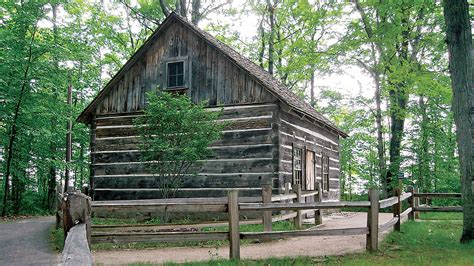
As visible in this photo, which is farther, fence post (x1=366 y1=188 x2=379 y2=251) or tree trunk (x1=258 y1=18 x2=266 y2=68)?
tree trunk (x1=258 y1=18 x2=266 y2=68)

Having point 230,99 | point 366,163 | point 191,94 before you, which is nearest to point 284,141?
point 230,99

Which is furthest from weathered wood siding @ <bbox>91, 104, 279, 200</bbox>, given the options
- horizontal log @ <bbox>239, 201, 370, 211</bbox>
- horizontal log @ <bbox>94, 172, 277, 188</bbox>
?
horizontal log @ <bbox>239, 201, 370, 211</bbox>

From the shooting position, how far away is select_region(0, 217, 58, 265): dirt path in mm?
8492

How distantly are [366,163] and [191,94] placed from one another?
23915mm

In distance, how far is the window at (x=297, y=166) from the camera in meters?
16.6

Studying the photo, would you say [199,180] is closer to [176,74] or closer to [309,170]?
[176,74]

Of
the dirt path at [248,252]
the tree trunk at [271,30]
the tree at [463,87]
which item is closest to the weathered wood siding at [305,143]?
the dirt path at [248,252]

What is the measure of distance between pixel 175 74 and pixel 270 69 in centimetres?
1541

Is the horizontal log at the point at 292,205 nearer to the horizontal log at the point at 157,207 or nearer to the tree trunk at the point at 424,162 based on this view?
the horizontal log at the point at 157,207

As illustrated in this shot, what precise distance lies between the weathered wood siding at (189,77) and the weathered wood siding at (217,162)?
46 centimetres

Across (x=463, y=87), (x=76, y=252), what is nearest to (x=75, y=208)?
(x=76, y=252)

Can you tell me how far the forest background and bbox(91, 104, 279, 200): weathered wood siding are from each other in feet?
14.5

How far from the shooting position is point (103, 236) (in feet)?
26.1

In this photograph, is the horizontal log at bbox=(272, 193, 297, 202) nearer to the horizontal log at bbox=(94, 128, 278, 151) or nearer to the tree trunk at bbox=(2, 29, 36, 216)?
the horizontal log at bbox=(94, 128, 278, 151)
